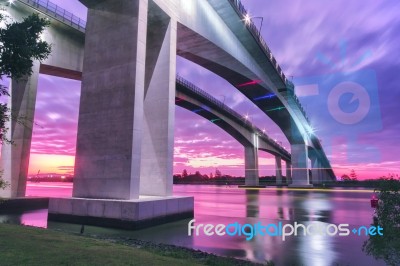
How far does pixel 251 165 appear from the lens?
86500 mm

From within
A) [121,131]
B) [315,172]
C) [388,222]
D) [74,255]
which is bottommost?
[74,255]

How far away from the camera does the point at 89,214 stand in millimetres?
15672

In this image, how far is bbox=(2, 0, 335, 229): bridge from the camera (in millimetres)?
16656

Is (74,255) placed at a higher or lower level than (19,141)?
lower

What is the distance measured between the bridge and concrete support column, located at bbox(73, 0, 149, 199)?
6cm

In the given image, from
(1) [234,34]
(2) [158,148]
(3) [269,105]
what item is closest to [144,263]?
(2) [158,148]

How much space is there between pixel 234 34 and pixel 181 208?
23.5 metres

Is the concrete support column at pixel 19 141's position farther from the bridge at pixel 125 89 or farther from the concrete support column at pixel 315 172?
the concrete support column at pixel 315 172

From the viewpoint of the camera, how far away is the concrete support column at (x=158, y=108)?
2020 centimetres

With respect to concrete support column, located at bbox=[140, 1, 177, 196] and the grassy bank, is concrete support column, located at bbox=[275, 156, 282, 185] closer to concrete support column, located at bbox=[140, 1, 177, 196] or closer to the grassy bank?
concrete support column, located at bbox=[140, 1, 177, 196]

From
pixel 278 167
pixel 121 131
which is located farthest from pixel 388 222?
pixel 278 167

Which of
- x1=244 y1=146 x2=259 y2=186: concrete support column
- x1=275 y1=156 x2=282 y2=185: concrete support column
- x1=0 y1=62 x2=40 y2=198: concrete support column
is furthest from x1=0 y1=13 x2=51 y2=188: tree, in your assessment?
x1=275 y1=156 x2=282 y2=185: concrete support column

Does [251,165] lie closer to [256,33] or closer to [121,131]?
[256,33]

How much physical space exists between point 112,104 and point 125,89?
1.24 metres
